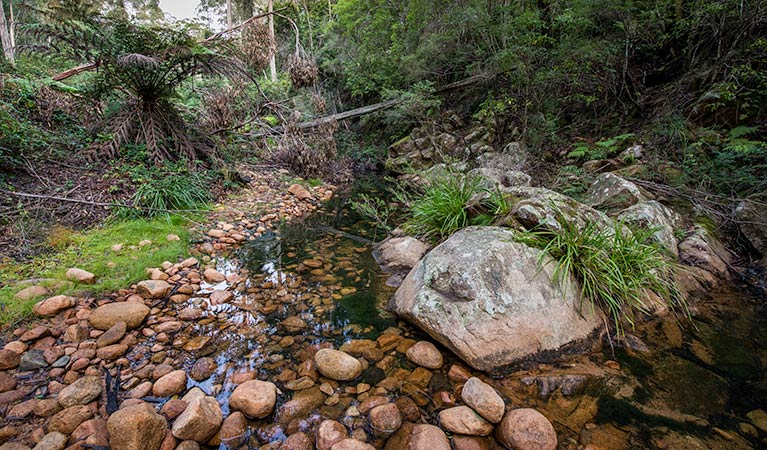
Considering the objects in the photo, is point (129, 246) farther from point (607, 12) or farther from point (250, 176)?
point (607, 12)

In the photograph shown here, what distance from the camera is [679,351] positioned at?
209 centimetres

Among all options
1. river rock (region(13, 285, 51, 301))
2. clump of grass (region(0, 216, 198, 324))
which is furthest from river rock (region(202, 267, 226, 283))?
river rock (region(13, 285, 51, 301))

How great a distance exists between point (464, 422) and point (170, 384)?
1.59 meters

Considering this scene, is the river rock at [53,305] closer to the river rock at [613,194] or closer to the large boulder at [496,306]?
the large boulder at [496,306]

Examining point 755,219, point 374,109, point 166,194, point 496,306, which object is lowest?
point 496,306

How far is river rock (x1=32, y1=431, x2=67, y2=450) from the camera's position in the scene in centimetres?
126

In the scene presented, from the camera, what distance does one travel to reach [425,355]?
197 centimetres

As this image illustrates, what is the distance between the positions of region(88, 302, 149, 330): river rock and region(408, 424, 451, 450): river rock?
6.62ft

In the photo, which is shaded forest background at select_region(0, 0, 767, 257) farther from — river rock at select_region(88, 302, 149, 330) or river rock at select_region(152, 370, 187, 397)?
river rock at select_region(152, 370, 187, 397)

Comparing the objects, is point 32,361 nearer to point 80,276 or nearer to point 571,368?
point 80,276

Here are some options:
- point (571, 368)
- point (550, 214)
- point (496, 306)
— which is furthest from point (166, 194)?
point (571, 368)

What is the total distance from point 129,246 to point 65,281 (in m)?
0.77

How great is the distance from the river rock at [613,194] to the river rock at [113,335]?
15.7 ft

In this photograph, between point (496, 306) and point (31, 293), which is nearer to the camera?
point (496, 306)
